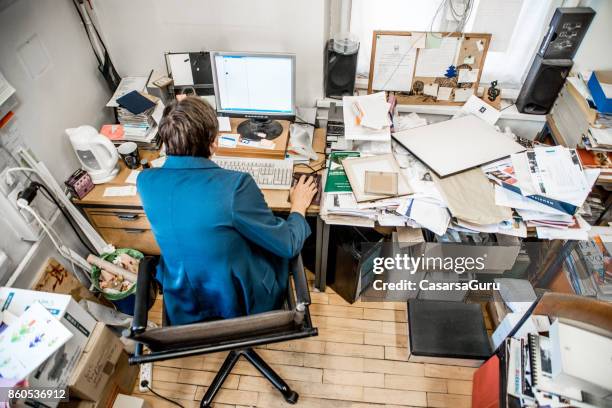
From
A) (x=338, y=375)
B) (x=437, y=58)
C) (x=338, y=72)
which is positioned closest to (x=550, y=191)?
(x=437, y=58)

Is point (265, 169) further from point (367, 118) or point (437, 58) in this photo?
point (437, 58)

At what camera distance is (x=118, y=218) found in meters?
1.90

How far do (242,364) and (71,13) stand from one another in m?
1.94

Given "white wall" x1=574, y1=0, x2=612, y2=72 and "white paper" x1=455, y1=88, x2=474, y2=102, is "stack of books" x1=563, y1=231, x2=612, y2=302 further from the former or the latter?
"white paper" x1=455, y1=88, x2=474, y2=102

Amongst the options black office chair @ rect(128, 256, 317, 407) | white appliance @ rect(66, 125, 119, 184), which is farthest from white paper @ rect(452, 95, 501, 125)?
white appliance @ rect(66, 125, 119, 184)

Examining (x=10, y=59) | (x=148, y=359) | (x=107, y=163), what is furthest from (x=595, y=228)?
(x=10, y=59)

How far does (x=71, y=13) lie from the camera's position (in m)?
1.88

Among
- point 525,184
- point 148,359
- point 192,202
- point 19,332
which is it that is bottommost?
point 19,332

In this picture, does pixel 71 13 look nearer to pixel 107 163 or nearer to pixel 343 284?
pixel 107 163

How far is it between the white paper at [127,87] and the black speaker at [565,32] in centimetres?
206

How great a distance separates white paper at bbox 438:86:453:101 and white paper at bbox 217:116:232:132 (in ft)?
3.86

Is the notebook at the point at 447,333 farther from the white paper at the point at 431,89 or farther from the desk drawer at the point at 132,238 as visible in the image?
the desk drawer at the point at 132,238

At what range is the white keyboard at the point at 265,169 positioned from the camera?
1.81 metres

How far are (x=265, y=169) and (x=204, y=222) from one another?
2.52ft
